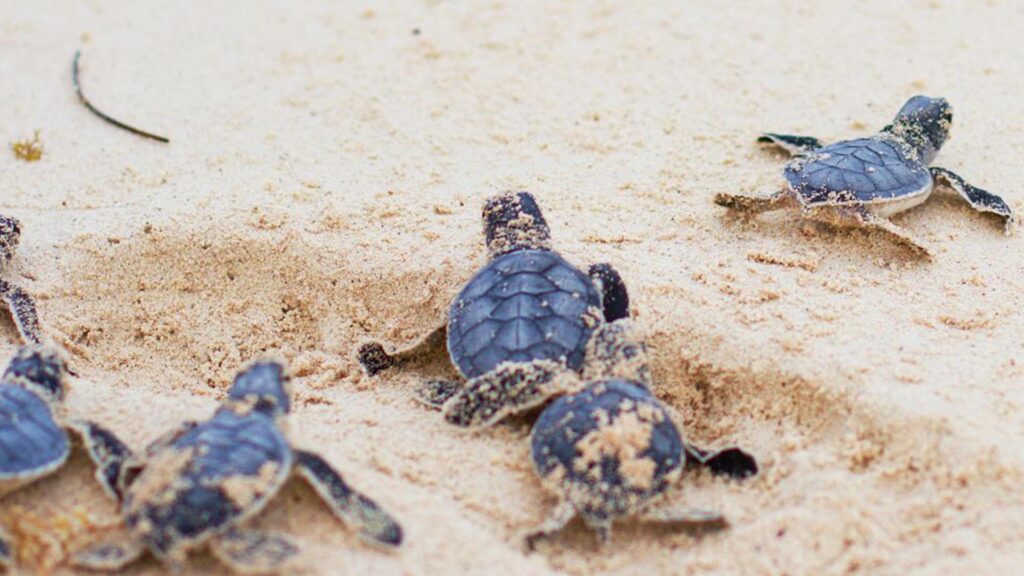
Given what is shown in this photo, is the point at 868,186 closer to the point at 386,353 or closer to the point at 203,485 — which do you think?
the point at 386,353

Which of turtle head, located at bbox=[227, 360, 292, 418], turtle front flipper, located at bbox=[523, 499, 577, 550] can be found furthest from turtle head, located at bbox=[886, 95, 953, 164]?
turtle head, located at bbox=[227, 360, 292, 418]

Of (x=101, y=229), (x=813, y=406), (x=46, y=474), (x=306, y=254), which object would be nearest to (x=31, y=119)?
(x=101, y=229)

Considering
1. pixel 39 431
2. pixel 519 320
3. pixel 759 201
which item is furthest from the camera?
pixel 759 201

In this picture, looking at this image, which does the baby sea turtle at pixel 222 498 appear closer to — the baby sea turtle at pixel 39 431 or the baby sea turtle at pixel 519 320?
the baby sea turtle at pixel 39 431

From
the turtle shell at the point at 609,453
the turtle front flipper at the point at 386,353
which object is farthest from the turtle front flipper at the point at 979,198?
the turtle front flipper at the point at 386,353

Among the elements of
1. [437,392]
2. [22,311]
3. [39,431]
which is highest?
[39,431]

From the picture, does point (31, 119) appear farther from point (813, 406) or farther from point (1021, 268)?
point (1021, 268)

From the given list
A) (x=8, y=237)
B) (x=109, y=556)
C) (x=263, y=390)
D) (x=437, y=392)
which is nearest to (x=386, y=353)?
(x=437, y=392)
